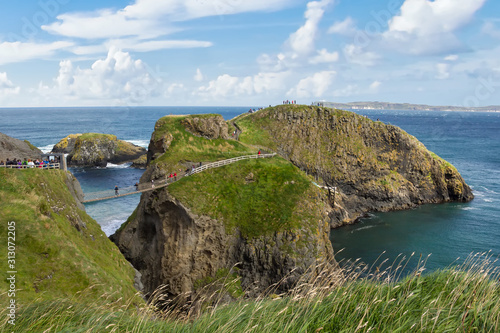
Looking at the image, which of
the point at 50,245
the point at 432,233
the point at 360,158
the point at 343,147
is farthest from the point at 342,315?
the point at 360,158

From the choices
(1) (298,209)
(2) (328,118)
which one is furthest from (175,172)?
(2) (328,118)

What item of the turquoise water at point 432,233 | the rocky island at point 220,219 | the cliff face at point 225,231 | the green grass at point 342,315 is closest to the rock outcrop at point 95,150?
the rocky island at point 220,219

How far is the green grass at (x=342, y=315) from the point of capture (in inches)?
301

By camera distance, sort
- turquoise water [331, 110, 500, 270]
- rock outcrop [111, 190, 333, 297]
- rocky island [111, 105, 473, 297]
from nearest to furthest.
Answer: rock outcrop [111, 190, 333, 297] < rocky island [111, 105, 473, 297] < turquoise water [331, 110, 500, 270]

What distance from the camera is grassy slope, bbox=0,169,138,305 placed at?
21781 mm

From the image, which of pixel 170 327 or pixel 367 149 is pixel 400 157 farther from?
pixel 170 327

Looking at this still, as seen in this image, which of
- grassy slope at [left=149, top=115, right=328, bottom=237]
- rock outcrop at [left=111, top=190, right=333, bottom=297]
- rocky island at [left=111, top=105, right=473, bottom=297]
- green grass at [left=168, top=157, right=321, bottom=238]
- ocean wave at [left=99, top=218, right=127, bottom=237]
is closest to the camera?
rock outcrop at [left=111, top=190, right=333, bottom=297]

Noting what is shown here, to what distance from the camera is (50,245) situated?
939 inches

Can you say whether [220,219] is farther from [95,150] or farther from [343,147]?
[95,150]

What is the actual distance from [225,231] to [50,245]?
67.6 feet

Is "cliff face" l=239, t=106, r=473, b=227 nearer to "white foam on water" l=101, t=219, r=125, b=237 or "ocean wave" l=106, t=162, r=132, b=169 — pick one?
"white foam on water" l=101, t=219, r=125, b=237

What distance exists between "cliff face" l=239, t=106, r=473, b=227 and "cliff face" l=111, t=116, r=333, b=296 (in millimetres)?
32409

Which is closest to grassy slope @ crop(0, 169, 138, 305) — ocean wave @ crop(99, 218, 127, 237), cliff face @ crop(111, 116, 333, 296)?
cliff face @ crop(111, 116, 333, 296)

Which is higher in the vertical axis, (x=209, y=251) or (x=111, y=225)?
(x=209, y=251)
